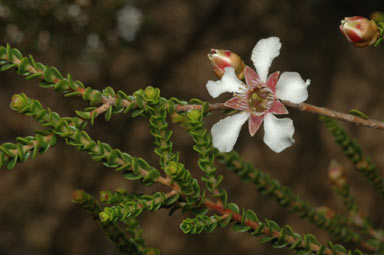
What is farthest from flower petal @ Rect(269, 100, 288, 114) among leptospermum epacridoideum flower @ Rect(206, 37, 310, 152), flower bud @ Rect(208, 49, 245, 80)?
flower bud @ Rect(208, 49, 245, 80)

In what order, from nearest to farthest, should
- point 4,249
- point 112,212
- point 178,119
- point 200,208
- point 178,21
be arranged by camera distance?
point 112,212 → point 200,208 → point 178,119 → point 4,249 → point 178,21

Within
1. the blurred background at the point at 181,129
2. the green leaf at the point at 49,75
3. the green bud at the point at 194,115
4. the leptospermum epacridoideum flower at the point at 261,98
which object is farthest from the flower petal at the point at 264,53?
the blurred background at the point at 181,129

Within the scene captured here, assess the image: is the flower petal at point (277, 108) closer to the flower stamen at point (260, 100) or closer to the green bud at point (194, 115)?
the flower stamen at point (260, 100)

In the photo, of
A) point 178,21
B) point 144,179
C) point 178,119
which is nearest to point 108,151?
point 144,179

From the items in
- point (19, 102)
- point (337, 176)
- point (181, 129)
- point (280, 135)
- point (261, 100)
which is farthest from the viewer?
point (181, 129)

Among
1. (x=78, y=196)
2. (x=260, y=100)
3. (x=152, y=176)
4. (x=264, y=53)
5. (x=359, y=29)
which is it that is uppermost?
(x=359, y=29)

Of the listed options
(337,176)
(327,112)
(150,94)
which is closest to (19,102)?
(150,94)

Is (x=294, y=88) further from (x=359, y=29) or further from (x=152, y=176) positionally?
(x=152, y=176)

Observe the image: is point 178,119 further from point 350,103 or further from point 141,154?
point 350,103
